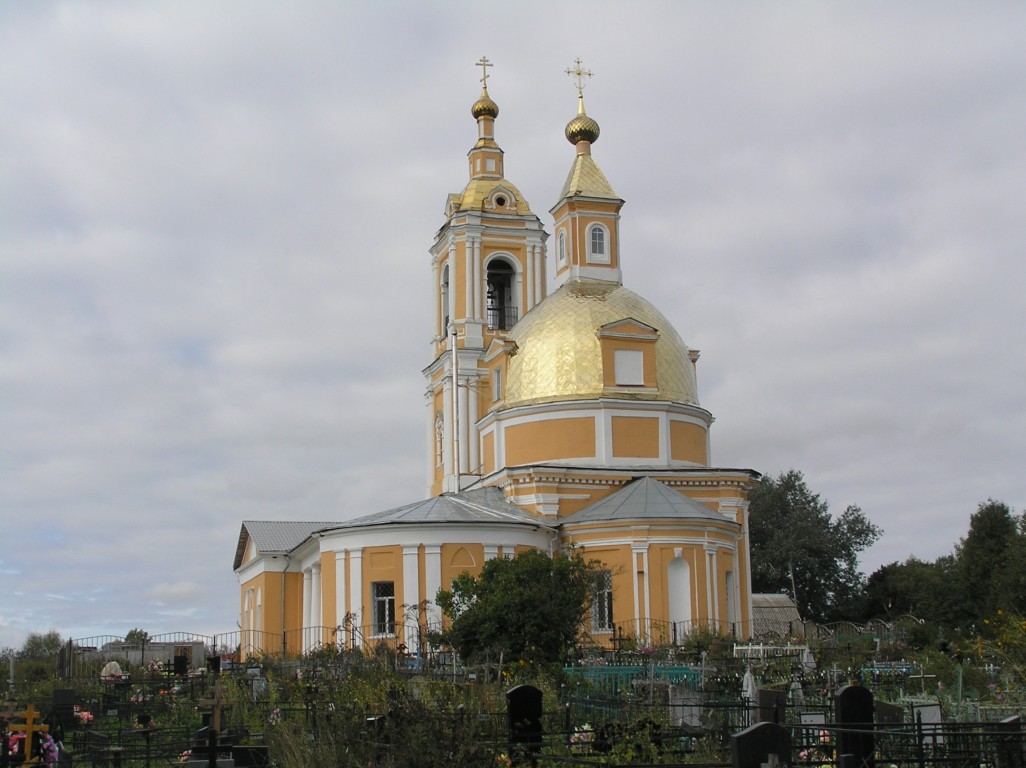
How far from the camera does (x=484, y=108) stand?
4841cm

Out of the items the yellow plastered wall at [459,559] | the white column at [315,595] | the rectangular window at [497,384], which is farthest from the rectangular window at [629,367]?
the white column at [315,595]

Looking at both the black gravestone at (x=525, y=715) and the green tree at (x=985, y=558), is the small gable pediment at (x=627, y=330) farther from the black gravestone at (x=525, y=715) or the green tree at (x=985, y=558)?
the black gravestone at (x=525, y=715)

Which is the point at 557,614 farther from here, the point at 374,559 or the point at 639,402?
the point at 639,402

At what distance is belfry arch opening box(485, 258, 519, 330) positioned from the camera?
4672 centimetres

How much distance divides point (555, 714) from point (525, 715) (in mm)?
2487

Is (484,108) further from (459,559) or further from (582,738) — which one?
(582,738)

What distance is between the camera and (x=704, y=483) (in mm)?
39250

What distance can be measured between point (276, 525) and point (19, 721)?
33.7 meters

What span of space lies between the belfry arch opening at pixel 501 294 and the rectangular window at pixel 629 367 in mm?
8149

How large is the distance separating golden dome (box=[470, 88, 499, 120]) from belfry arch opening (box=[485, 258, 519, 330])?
Result: 5.98m

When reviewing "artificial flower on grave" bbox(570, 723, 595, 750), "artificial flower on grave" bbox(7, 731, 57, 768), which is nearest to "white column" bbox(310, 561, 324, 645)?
"artificial flower on grave" bbox(570, 723, 595, 750)

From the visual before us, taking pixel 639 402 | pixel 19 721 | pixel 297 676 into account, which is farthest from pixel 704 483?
pixel 19 721

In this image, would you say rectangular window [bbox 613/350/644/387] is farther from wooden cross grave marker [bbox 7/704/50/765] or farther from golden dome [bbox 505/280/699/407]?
wooden cross grave marker [bbox 7/704/50/765]

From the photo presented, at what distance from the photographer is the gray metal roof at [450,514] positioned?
34188 mm
